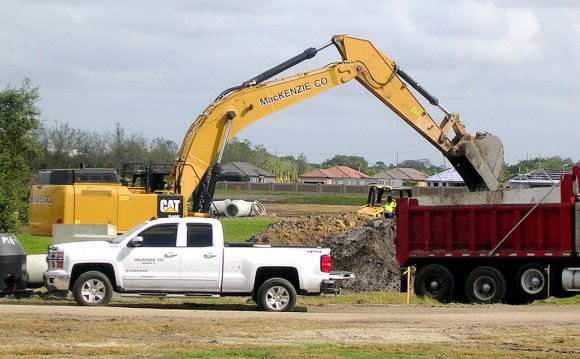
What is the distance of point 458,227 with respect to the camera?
2603 centimetres

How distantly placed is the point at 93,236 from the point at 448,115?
11756mm

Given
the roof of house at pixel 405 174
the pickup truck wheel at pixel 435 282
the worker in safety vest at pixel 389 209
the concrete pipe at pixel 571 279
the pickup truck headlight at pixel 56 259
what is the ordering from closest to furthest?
the pickup truck headlight at pixel 56 259, the concrete pipe at pixel 571 279, the pickup truck wheel at pixel 435 282, the worker in safety vest at pixel 389 209, the roof of house at pixel 405 174

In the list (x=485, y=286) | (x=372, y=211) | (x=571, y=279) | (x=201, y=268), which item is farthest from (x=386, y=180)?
(x=201, y=268)

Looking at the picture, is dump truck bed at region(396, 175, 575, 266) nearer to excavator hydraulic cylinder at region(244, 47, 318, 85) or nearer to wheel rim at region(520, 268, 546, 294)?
wheel rim at region(520, 268, 546, 294)

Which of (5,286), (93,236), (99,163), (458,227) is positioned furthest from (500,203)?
(99,163)

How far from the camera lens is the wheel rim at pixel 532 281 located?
24.9m

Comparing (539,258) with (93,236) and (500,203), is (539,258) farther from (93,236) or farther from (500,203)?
(93,236)

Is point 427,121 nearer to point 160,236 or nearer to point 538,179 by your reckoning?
point 538,179

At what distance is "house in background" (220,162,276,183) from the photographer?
133 metres

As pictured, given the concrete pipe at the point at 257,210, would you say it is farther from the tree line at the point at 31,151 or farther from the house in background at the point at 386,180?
the house in background at the point at 386,180

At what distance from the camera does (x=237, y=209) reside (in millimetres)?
71188

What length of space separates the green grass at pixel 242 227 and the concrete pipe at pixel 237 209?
9.24 feet

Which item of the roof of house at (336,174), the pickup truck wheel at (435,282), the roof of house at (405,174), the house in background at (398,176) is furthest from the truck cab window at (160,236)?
the roof of house at (336,174)

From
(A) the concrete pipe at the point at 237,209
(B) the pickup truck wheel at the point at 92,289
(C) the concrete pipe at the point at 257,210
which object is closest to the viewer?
(B) the pickup truck wheel at the point at 92,289
